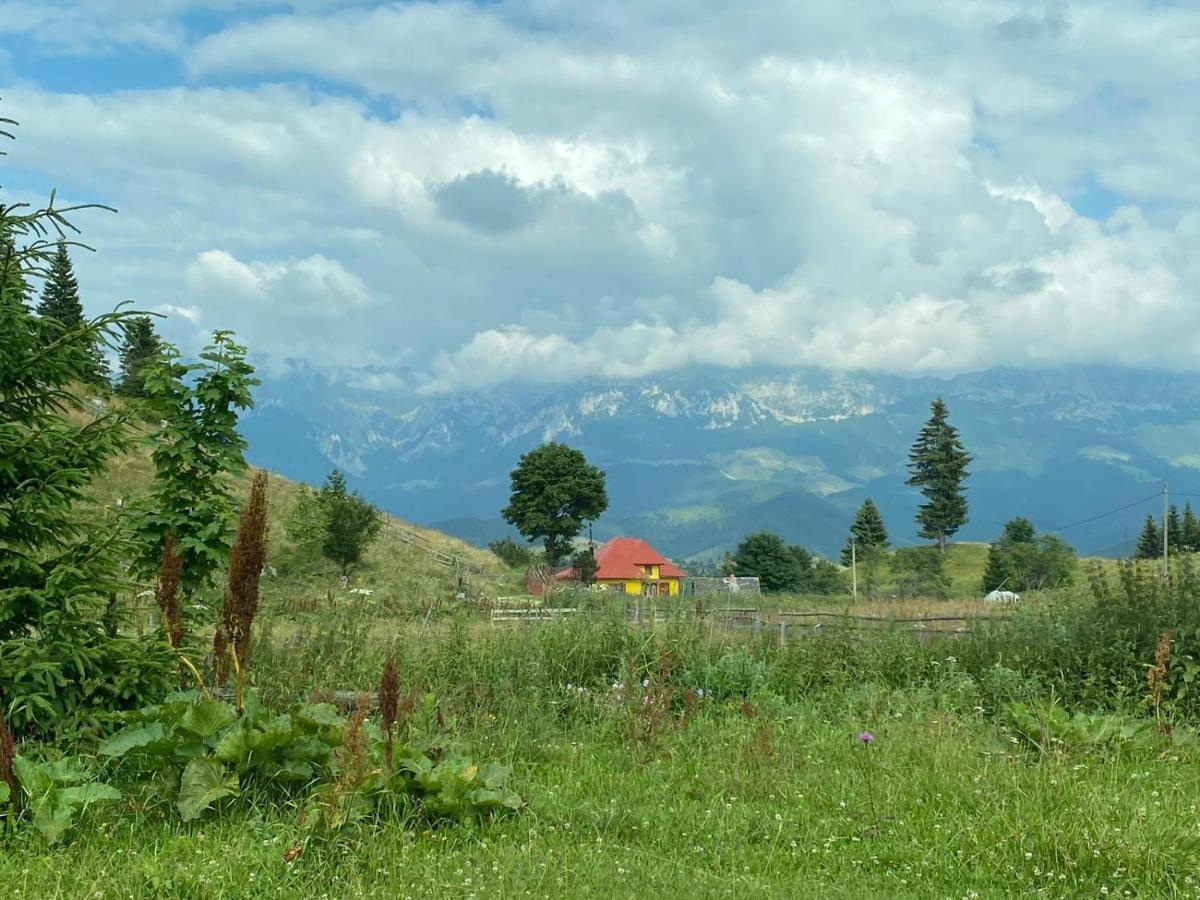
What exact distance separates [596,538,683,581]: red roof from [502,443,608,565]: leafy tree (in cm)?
3294

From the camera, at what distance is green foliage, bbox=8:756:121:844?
5547mm

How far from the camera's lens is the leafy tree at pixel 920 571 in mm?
95062

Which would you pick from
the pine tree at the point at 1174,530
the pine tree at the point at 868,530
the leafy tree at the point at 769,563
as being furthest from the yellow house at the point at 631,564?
the pine tree at the point at 1174,530

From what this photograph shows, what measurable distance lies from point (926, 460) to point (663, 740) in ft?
389

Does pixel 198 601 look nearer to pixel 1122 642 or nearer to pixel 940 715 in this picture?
pixel 940 715

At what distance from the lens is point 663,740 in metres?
8.29

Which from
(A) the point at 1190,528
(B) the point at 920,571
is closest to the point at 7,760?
(B) the point at 920,571

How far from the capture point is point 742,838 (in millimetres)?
5965

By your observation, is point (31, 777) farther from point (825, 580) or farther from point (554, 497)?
point (825, 580)

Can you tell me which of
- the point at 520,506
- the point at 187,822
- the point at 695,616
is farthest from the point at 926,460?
the point at 187,822

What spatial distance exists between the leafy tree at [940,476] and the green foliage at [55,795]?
12032 centimetres

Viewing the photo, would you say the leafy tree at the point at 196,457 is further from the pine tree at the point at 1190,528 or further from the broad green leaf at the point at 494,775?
the pine tree at the point at 1190,528

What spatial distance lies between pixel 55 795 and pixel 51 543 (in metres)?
2.43

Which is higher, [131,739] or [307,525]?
[307,525]
